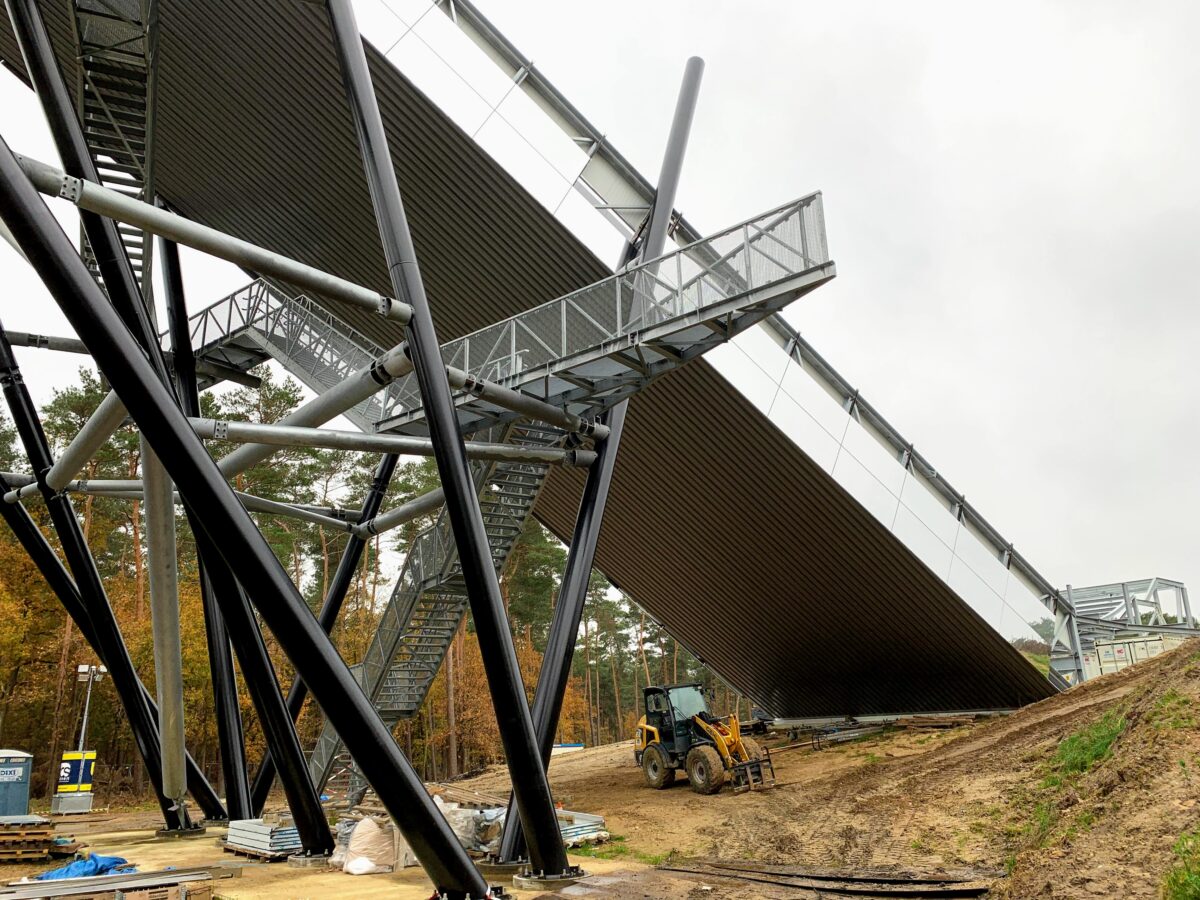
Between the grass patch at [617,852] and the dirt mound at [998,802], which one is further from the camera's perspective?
the grass patch at [617,852]

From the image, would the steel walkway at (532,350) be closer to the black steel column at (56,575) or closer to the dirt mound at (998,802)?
the black steel column at (56,575)

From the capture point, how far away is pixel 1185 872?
5965 mm

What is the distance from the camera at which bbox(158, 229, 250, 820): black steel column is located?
15266 millimetres

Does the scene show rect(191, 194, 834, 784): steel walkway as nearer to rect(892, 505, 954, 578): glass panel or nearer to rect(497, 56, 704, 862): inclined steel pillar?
rect(497, 56, 704, 862): inclined steel pillar

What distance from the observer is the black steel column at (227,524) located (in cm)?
691

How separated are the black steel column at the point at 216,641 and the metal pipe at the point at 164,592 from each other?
1.84 meters

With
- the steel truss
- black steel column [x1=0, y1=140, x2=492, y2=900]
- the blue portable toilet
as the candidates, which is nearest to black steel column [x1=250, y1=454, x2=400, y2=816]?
the steel truss

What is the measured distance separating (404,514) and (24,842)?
8.45 m

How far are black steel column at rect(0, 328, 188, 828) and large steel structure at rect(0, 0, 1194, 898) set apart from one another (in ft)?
0.20

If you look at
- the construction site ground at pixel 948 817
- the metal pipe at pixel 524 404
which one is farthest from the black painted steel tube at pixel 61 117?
the construction site ground at pixel 948 817

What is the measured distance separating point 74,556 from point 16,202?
9.64 metres

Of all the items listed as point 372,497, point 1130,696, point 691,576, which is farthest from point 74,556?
point 1130,696

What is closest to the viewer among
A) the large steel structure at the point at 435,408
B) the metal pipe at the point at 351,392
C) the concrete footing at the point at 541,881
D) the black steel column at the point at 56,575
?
the large steel structure at the point at 435,408

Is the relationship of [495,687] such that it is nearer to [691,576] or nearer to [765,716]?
[691,576]
